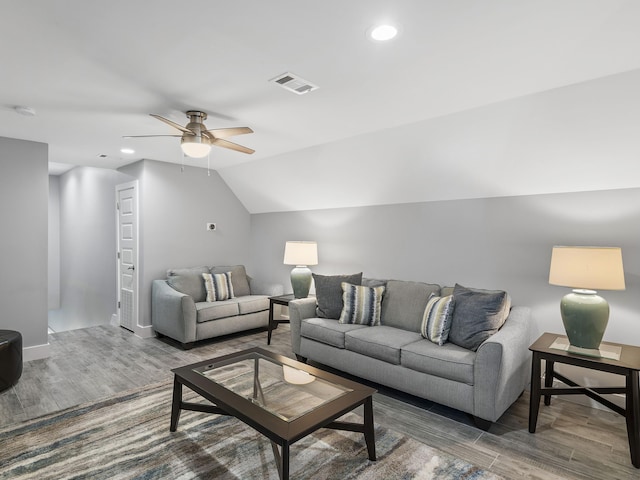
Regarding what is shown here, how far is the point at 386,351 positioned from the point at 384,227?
1705 mm

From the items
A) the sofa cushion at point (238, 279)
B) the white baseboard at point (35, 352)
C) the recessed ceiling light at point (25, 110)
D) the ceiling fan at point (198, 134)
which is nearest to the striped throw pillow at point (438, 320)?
the ceiling fan at point (198, 134)

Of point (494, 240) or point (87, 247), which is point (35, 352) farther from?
point (494, 240)

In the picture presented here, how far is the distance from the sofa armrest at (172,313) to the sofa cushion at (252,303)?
2.21 feet

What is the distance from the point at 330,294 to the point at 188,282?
2.09 meters

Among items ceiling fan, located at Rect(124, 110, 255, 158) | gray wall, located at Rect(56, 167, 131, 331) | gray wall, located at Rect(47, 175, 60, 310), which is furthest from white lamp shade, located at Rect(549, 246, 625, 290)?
gray wall, located at Rect(47, 175, 60, 310)

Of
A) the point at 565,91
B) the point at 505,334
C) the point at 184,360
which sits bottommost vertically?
the point at 184,360

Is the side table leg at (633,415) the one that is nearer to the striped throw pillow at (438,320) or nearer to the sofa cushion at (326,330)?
the striped throw pillow at (438,320)

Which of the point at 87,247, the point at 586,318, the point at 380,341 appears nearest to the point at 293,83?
the point at 380,341

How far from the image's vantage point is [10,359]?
314cm

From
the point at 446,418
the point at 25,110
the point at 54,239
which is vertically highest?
the point at 25,110

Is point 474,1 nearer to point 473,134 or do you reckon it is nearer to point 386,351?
point 473,134

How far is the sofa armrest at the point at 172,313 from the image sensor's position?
4.13m

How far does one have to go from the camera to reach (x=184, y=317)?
4125 millimetres

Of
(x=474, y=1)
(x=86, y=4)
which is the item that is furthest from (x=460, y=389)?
(x=86, y=4)
